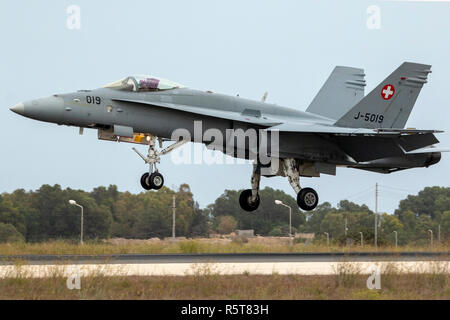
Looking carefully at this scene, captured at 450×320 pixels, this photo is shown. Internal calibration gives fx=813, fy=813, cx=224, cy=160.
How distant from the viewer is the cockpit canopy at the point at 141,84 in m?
23.3

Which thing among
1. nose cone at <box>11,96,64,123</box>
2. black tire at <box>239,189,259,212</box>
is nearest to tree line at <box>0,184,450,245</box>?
black tire at <box>239,189,259,212</box>

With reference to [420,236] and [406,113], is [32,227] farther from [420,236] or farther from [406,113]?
[406,113]

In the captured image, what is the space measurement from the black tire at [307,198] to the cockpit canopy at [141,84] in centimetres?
520

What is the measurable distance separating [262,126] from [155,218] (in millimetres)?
36384

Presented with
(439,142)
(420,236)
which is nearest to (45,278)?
(439,142)

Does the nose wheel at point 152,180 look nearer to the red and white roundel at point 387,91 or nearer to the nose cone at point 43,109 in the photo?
the nose cone at point 43,109

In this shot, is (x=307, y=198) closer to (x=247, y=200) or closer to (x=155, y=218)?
(x=247, y=200)

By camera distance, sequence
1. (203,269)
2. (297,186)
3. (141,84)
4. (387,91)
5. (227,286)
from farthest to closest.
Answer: (387,91)
(297,186)
(141,84)
(203,269)
(227,286)

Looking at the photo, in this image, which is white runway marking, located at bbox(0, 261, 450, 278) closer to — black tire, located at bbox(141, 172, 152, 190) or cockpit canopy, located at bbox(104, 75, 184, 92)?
black tire, located at bbox(141, 172, 152, 190)

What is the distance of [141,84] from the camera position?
77.4 feet

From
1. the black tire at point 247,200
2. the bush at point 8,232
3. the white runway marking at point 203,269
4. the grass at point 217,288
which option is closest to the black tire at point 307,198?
the black tire at point 247,200

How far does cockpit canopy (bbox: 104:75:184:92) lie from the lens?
76.6ft

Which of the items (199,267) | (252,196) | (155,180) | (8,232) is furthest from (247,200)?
(8,232)
